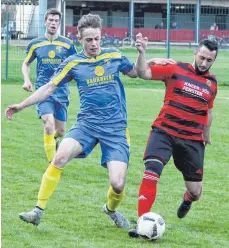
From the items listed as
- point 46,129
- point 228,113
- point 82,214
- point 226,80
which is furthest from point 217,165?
point 226,80

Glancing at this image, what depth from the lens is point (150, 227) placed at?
777 cm

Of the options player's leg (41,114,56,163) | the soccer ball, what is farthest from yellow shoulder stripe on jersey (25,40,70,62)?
the soccer ball

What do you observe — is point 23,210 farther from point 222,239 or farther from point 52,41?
point 52,41

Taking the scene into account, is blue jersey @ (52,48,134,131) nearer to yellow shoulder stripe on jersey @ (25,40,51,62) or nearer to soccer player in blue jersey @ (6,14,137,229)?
soccer player in blue jersey @ (6,14,137,229)

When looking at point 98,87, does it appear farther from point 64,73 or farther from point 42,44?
point 42,44

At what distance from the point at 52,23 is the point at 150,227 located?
4.89 metres

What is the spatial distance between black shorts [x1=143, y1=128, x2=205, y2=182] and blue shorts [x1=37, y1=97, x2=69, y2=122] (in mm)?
3762

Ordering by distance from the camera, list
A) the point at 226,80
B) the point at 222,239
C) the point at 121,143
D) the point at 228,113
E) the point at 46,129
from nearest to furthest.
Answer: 1. the point at 222,239
2. the point at 121,143
3. the point at 46,129
4. the point at 228,113
5. the point at 226,80

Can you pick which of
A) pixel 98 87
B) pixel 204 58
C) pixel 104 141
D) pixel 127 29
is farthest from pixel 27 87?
pixel 127 29

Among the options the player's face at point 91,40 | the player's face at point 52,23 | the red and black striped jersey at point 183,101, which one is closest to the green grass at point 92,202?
the red and black striped jersey at point 183,101

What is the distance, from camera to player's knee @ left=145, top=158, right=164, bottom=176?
26.6 feet

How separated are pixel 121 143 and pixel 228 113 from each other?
11.6m

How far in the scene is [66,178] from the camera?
11141 mm

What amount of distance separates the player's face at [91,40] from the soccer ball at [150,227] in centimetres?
159
